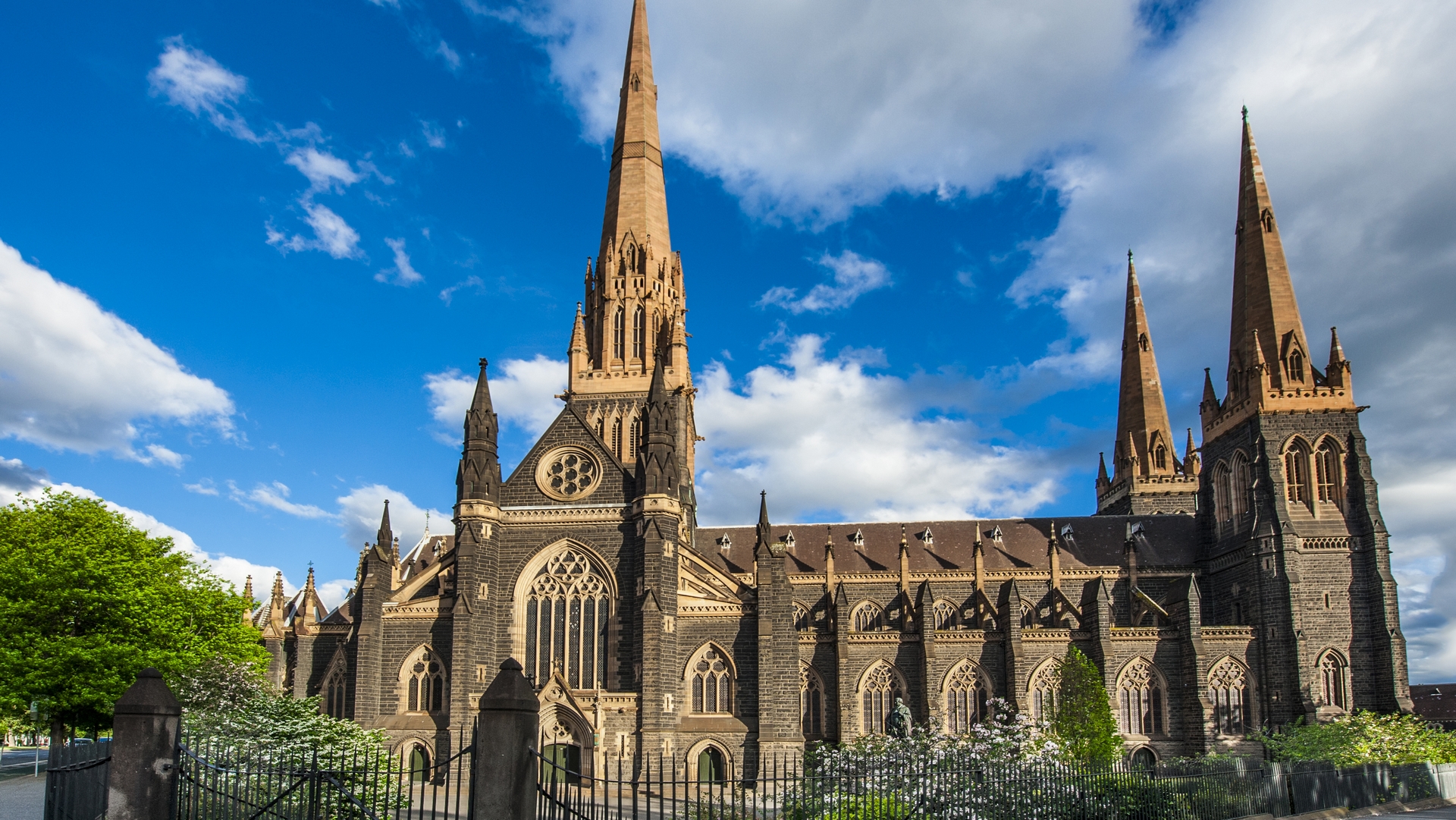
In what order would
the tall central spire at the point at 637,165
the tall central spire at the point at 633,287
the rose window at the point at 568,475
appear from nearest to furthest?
the rose window at the point at 568,475 → the tall central spire at the point at 633,287 → the tall central spire at the point at 637,165

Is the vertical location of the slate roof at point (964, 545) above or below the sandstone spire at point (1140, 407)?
below

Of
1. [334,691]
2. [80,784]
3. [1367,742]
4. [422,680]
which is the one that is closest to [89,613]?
[334,691]

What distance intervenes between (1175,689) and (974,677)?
8.12 metres

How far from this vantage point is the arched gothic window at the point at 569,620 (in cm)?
3578

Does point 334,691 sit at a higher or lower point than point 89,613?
lower

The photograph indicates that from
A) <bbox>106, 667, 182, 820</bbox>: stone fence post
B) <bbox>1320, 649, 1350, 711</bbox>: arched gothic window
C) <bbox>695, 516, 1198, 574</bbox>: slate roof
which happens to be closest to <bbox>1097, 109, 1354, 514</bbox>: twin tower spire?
<bbox>695, 516, 1198, 574</bbox>: slate roof

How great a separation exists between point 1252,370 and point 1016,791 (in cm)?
3564

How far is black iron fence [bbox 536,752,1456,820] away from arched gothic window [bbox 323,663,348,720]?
21.2m

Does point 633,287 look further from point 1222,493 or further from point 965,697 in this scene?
point 1222,493

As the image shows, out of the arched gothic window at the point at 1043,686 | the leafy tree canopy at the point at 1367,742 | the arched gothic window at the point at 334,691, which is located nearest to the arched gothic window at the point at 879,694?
the arched gothic window at the point at 1043,686

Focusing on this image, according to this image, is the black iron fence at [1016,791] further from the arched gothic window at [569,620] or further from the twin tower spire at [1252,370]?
the twin tower spire at [1252,370]

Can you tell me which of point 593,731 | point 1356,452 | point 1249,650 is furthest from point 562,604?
point 1356,452

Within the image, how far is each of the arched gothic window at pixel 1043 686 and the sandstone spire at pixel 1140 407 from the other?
18717 millimetres

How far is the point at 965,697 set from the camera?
4366 centimetres
